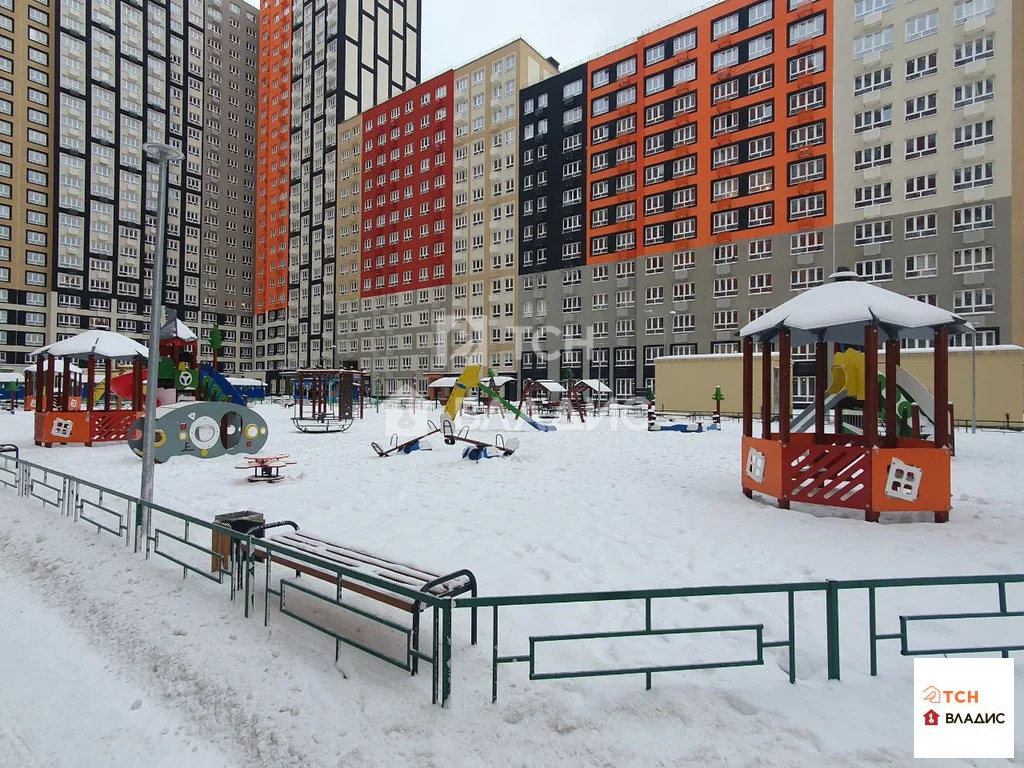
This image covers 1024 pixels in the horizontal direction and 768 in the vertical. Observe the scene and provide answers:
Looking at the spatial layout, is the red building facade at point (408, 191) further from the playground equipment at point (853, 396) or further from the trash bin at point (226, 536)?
the trash bin at point (226, 536)

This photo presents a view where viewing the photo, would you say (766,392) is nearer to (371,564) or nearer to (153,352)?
(371,564)

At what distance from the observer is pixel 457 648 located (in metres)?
4.59

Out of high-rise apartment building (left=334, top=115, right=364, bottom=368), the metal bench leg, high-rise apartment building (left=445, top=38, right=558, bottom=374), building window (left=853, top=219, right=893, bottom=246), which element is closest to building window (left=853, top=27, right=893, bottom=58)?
building window (left=853, top=219, right=893, bottom=246)

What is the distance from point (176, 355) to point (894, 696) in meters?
20.1

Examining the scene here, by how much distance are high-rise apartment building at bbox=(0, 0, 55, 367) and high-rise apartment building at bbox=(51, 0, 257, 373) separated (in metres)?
1.42

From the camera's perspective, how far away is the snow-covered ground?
3.46 metres

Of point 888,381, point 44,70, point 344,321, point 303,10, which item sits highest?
point 303,10

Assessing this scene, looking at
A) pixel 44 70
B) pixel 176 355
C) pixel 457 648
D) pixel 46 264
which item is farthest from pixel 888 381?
pixel 44 70

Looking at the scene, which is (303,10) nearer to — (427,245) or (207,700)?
(427,245)

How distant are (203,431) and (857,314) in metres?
16.6

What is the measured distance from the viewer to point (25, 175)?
68250mm

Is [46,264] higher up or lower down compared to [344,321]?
higher up

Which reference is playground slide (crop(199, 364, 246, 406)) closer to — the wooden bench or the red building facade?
the wooden bench

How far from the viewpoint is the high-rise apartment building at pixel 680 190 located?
46219 millimetres
